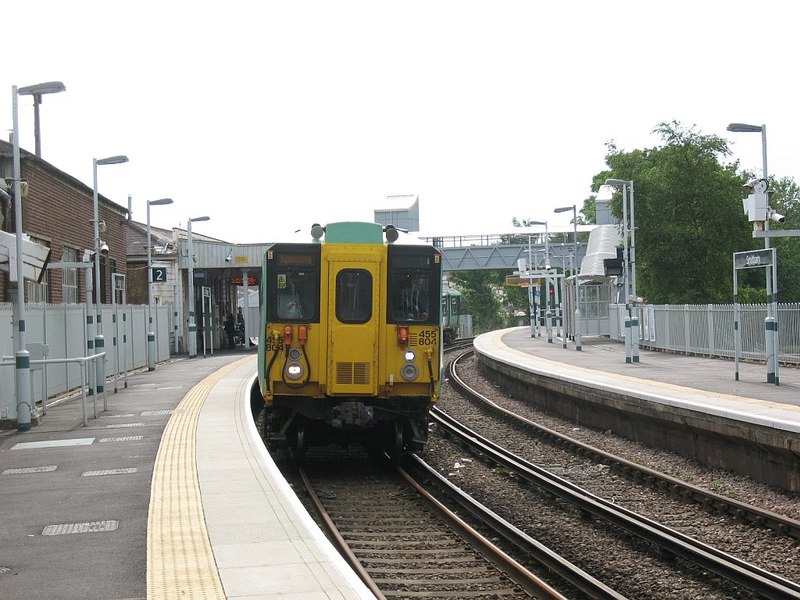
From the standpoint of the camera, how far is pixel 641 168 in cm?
4381

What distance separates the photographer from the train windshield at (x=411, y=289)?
1313 centimetres

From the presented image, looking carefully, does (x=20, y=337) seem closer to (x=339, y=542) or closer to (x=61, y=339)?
(x=61, y=339)

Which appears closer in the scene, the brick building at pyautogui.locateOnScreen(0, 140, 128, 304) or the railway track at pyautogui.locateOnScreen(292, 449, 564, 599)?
the railway track at pyautogui.locateOnScreen(292, 449, 564, 599)

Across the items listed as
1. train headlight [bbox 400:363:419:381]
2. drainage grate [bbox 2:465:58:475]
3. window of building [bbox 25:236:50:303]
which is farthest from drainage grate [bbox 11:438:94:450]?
window of building [bbox 25:236:50:303]

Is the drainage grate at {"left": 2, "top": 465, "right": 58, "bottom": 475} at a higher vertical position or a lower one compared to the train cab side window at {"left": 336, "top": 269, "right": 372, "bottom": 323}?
lower

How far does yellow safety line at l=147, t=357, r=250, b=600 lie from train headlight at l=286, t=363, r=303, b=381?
4.88ft

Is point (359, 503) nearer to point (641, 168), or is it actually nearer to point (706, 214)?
point (706, 214)

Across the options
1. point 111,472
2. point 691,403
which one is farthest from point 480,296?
point 111,472

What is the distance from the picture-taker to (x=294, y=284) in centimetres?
1307

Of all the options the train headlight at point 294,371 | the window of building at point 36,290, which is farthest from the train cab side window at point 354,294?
the window of building at point 36,290

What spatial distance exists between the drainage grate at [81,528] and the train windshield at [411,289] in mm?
5522

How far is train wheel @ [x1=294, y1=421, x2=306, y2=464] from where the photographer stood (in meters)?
13.6

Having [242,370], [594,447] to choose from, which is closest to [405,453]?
[594,447]

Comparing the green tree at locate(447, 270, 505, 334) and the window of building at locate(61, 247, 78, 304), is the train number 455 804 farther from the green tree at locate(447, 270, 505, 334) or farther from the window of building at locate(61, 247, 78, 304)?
the green tree at locate(447, 270, 505, 334)
